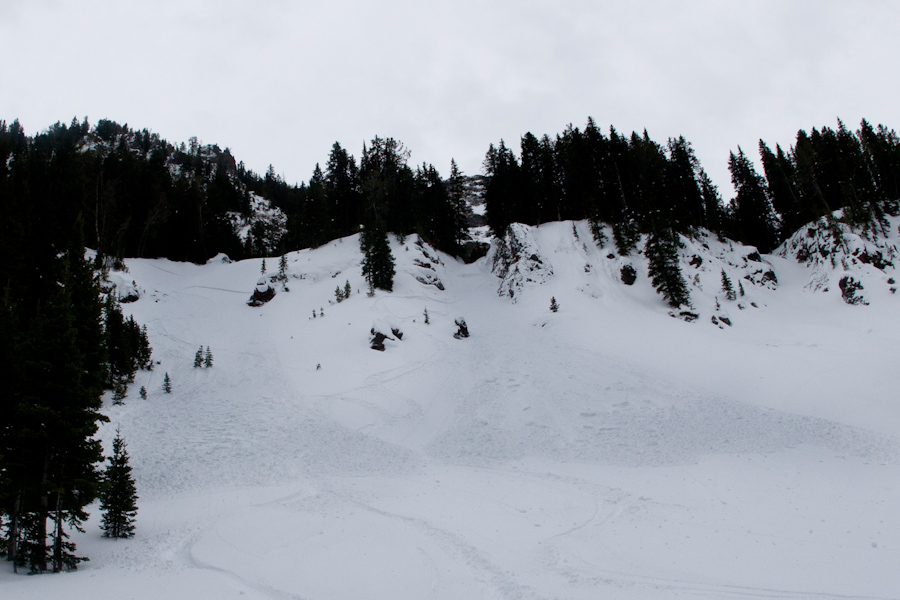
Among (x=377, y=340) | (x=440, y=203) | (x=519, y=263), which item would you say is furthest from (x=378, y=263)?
(x=440, y=203)

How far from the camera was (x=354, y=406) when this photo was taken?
22.0m

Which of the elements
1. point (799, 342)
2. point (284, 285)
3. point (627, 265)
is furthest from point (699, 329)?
point (284, 285)

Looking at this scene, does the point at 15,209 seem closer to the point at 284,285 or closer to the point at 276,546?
the point at 284,285

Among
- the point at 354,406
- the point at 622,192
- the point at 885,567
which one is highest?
the point at 622,192

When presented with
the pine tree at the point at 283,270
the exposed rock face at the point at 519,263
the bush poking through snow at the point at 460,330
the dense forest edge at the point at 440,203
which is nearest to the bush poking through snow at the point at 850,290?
the dense forest edge at the point at 440,203

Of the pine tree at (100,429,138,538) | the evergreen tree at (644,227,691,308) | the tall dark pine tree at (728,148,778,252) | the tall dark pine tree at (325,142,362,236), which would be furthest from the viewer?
the tall dark pine tree at (325,142,362,236)

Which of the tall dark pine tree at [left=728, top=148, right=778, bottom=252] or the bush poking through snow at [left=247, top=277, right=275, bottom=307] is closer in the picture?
the bush poking through snow at [left=247, top=277, right=275, bottom=307]

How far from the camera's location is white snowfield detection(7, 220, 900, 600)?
873cm

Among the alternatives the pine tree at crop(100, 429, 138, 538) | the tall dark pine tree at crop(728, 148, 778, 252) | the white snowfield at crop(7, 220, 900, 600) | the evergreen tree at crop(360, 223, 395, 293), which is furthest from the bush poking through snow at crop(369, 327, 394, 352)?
the tall dark pine tree at crop(728, 148, 778, 252)

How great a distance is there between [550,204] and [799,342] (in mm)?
30912

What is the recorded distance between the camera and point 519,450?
17.2 m

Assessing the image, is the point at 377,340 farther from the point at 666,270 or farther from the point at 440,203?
the point at 440,203

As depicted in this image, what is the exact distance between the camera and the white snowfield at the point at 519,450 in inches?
344

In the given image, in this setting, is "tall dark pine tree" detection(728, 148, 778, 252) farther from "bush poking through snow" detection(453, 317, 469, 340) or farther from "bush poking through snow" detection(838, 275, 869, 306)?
"bush poking through snow" detection(453, 317, 469, 340)
